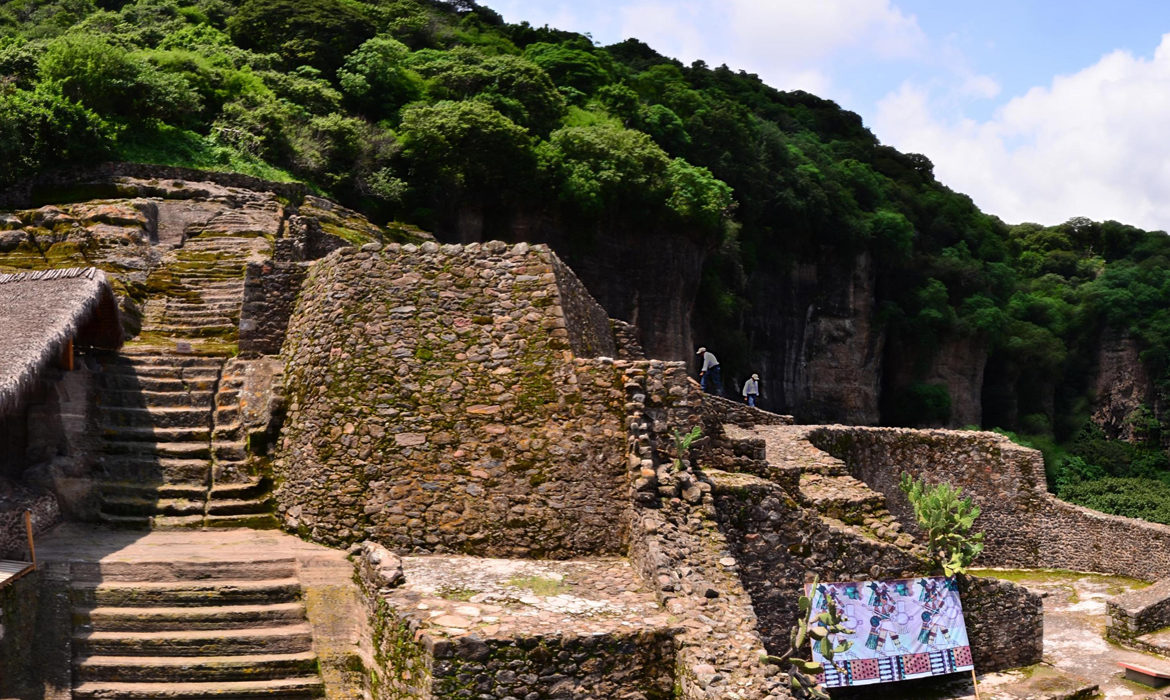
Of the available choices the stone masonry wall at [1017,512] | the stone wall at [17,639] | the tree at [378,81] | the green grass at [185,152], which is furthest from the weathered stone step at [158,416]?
the tree at [378,81]

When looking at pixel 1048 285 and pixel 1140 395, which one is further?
pixel 1048 285

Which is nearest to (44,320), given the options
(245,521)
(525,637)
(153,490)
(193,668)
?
(153,490)

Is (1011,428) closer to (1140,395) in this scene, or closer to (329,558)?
(1140,395)

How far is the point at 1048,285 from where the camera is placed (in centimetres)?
5900

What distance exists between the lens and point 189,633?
8.70m

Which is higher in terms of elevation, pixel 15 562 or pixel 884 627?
pixel 15 562

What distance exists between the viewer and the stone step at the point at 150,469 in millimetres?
10867

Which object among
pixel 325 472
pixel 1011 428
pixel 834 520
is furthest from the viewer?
pixel 1011 428

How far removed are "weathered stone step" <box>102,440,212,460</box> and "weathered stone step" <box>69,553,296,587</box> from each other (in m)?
2.28

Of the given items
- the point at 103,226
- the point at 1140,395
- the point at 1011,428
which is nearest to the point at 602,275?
the point at 103,226

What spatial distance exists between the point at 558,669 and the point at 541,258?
4.45m

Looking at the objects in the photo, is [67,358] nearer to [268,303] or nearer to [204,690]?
[268,303]

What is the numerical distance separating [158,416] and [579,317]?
16.1 ft

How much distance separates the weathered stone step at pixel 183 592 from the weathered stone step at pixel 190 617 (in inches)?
2.2
